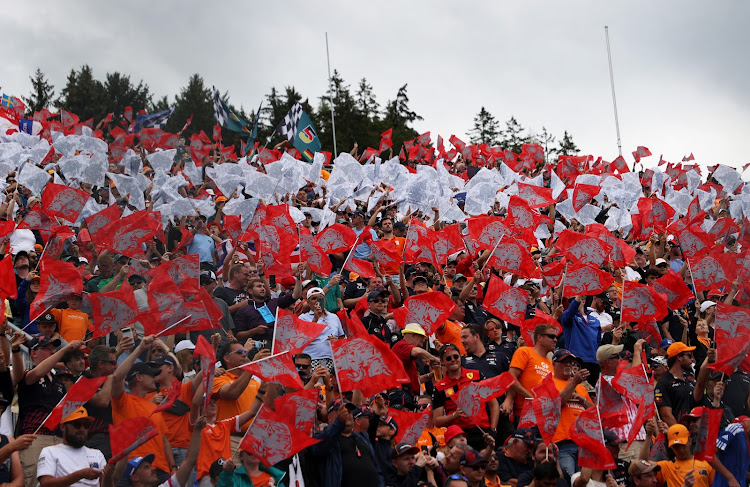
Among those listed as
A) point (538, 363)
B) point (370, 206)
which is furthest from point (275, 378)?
point (370, 206)

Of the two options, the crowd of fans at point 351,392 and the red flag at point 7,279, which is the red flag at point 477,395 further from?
the red flag at point 7,279

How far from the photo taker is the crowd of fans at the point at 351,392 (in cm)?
774

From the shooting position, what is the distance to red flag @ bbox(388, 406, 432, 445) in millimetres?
8156

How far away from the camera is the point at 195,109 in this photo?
178 ft

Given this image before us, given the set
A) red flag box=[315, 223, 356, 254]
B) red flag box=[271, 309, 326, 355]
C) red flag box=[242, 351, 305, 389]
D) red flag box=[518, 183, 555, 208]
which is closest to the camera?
red flag box=[242, 351, 305, 389]

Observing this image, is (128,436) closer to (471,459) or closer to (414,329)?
(471,459)

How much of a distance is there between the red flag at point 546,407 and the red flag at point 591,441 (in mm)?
203

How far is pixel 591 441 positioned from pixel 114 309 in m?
4.43

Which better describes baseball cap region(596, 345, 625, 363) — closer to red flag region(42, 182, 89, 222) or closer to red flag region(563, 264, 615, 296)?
red flag region(563, 264, 615, 296)

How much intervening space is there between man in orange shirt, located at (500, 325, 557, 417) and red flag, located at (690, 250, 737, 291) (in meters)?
3.80

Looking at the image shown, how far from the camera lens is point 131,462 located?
7.49 meters

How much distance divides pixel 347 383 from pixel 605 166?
682 inches

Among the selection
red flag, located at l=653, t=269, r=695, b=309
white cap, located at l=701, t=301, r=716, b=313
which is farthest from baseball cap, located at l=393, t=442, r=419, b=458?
white cap, located at l=701, t=301, r=716, b=313

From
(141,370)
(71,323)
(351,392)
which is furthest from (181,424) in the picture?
(71,323)
